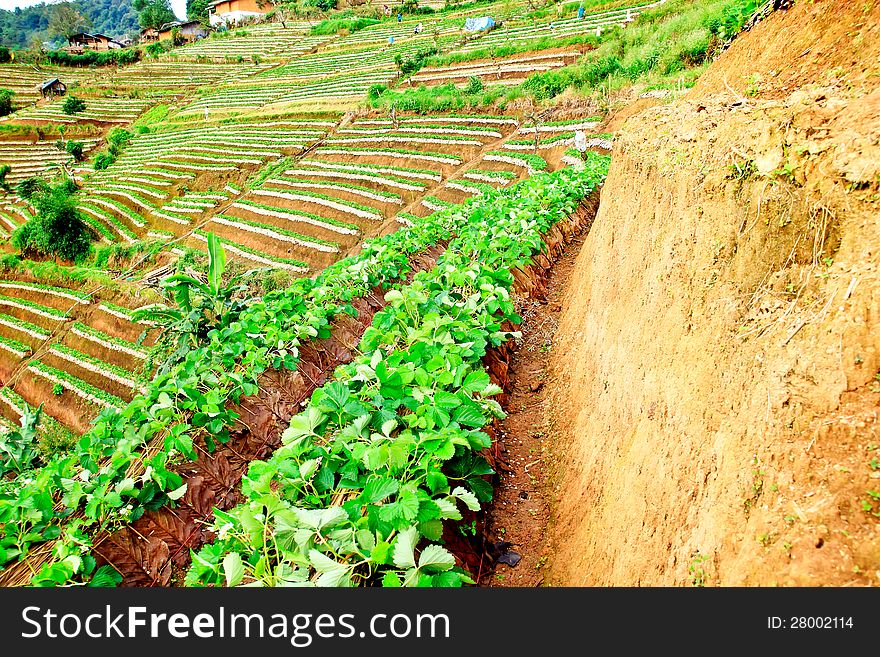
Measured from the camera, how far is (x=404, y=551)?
2574 millimetres

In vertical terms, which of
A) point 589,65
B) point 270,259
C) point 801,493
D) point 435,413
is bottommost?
point 270,259

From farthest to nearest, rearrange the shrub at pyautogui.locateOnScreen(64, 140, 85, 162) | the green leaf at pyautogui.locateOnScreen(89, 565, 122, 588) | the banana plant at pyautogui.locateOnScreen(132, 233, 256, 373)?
the shrub at pyautogui.locateOnScreen(64, 140, 85, 162) < the banana plant at pyautogui.locateOnScreen(132, 233, 256, 373) < the green leaf at pyautogui.locateOnScreen(89, 565, 122, 588)

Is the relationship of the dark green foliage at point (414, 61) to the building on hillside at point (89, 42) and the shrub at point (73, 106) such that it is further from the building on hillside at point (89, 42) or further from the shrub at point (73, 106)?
the building on hillside at point (89, 42)

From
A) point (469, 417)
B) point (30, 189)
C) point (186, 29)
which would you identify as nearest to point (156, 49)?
point (186, 29)

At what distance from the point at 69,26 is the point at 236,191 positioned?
Result: 289 ft

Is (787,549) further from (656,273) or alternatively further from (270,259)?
(270,259)

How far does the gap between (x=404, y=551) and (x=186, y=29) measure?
107316 mm

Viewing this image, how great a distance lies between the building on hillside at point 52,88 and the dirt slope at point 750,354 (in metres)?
74.7

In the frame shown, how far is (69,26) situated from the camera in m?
83.4

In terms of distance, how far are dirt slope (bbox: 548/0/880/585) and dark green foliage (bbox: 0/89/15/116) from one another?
71752mm

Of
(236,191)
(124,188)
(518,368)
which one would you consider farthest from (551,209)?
(124,188)

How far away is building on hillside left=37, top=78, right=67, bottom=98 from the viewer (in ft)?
180

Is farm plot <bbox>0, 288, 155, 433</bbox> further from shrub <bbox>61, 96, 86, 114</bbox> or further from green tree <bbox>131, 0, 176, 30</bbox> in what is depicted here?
green tree <bbox>131, 0, 176, 30</bbox>

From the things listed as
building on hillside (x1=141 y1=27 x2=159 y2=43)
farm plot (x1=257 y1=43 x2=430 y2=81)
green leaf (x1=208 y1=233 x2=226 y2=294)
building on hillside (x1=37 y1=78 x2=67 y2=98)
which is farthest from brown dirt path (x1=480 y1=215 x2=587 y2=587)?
building on hillside (x1=141 y1=27 x2=159 y2=43)
